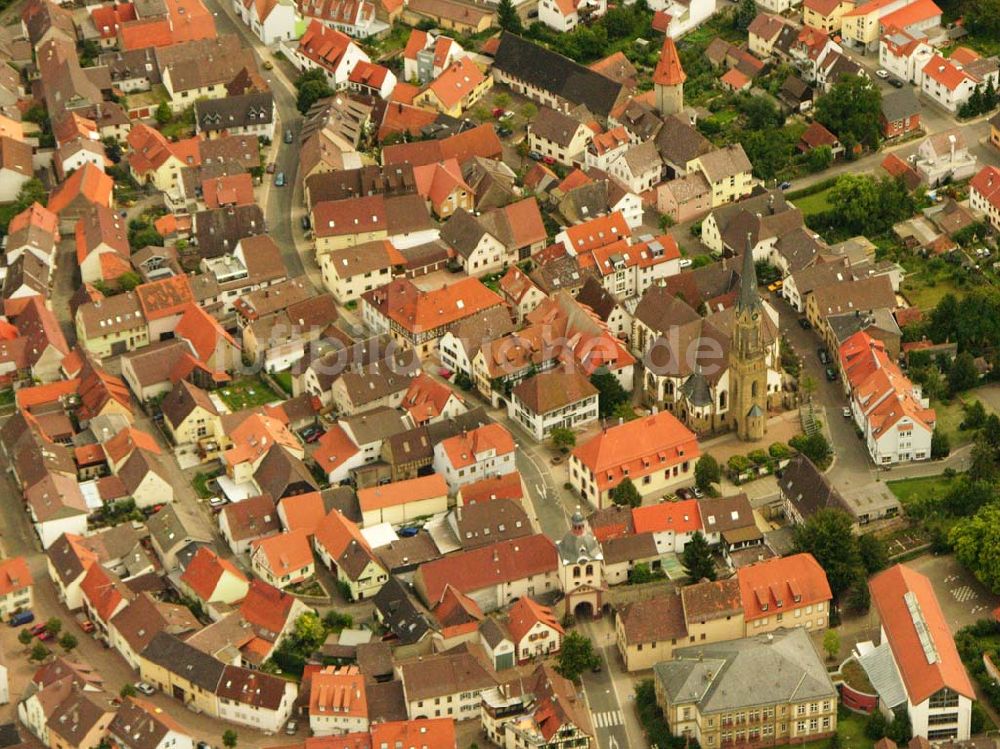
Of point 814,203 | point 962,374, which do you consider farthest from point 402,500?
point 814,203

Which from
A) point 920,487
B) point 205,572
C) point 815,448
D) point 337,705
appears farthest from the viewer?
point 815,448

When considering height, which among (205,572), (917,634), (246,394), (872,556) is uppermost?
(917,634)

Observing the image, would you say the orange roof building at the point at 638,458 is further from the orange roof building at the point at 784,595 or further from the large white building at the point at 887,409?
the orange roof building at the point at 784,595

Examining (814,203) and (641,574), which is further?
(814,203)

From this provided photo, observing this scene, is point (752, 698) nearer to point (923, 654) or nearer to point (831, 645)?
point (831, 645)

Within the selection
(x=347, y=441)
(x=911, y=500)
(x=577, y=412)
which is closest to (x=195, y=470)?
(x=347, y=441)

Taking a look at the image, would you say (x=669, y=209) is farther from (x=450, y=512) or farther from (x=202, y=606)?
(x=202, y=606)

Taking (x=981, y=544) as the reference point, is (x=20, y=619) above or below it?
below

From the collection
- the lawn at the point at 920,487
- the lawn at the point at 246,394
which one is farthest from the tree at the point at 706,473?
the lawn at the point at 246,394

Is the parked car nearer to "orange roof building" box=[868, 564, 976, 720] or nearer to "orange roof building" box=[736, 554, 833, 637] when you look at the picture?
"orange roof building" box=[736, 554, 833, 637]
